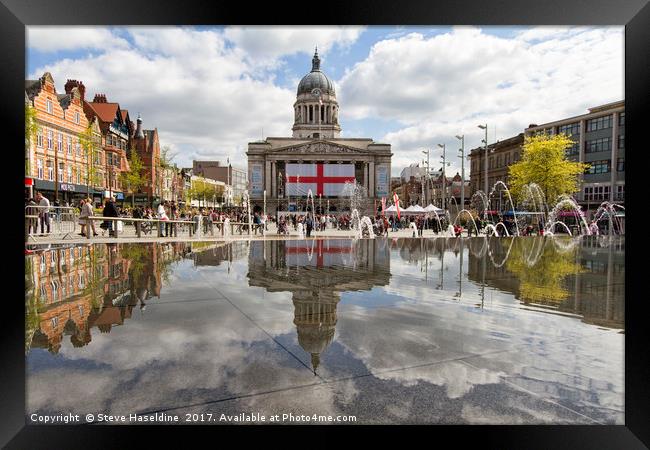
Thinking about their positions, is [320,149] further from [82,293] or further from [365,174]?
[82,293]

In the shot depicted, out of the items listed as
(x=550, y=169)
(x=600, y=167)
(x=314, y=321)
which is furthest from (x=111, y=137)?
(x=600, y=167)

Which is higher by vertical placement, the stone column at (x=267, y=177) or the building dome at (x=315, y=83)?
the building dome at (x=315, y=83)

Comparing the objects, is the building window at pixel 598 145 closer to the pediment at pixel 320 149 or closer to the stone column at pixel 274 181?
the pediment at pixel 320 149

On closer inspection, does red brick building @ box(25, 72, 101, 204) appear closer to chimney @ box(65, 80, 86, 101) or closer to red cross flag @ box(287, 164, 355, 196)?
chimney @ box(65, 80, 86, 101)

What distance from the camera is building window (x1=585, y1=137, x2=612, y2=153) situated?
174ft

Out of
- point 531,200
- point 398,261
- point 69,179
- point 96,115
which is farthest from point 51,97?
point 531,200

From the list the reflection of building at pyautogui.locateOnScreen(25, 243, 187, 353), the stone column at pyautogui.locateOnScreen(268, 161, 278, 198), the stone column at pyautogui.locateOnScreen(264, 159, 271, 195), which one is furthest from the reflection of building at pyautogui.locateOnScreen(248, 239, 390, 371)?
the stone column at pyautogui.locateOnScreen(264, 159, 271, 195)

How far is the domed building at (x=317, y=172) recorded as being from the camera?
84562 millimetres

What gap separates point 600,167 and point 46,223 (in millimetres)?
63170
